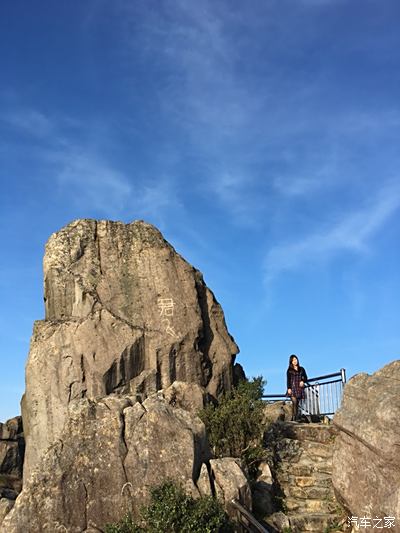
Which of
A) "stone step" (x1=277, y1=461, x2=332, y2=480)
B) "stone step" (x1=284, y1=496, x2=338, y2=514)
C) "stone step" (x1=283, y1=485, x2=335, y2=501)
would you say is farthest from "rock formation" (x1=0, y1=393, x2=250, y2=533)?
"stone step" (x1=277, y1=461, x2=332, y2=480)

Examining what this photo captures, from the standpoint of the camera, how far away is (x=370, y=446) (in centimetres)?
1220

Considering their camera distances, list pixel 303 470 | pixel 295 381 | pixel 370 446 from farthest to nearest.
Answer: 1. pixel 295 381
2. pixel 303 470
3. pixel 370 446

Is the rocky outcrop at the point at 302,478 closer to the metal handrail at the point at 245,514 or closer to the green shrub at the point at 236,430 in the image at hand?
the green shrub at the point at 236,430

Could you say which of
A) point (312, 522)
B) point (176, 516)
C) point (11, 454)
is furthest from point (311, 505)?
point (11, 454)

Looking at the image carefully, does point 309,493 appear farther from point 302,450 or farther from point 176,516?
point 176,516

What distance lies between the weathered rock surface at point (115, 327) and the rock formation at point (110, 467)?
5.94m

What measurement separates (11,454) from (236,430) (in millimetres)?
13798

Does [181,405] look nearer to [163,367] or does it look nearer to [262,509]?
[163,367]

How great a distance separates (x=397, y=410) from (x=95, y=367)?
974 centimetres

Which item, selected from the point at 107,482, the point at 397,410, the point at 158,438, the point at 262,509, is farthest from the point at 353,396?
the point at 107,482

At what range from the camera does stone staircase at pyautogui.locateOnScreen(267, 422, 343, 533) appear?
533 inches

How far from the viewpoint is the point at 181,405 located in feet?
56.6

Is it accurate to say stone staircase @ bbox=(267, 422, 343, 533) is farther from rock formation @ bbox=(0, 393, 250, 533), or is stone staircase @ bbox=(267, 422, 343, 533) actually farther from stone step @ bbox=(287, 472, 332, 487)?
rock formation @ bbox=(0, 393, 250, 533)

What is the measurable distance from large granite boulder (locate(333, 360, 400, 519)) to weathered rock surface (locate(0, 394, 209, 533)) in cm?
305
